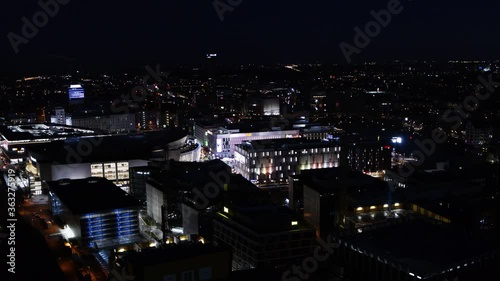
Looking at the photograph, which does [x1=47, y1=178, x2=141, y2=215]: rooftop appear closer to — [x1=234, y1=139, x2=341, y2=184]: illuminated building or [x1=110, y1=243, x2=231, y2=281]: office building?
[x1=234, y1=139, x2=341, y2=184]: illuminated building

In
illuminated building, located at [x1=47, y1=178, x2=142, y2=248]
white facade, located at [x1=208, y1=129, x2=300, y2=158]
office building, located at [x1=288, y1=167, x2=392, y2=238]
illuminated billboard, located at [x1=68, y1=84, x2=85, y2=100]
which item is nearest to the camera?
office building, located at [x1=288, y1=167, x2=392, y2=238]

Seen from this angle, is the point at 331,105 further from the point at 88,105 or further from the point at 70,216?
the point at 70,216

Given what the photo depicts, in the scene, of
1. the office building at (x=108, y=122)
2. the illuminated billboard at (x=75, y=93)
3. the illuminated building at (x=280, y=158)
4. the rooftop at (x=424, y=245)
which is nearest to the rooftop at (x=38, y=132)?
the office building at (x=108, y=122)

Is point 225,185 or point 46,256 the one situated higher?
point 225,185

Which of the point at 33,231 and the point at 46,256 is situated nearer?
the point at 46,256

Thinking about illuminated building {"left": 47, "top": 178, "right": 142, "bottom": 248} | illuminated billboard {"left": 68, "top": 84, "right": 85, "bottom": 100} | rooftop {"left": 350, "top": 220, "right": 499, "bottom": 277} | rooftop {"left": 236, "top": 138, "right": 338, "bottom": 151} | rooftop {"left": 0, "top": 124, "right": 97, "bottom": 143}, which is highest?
illuminated billboard {"left": 68, "top": 84, "right": 85, "bottom": 100}

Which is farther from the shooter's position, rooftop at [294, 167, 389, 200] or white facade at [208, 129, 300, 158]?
white facade at [208, 129, 300, 158]

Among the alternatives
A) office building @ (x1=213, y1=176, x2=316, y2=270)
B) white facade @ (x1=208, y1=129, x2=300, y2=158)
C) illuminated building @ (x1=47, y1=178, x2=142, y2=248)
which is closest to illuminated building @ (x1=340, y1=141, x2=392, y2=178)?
white facade @ (x1=208, y1=129, x2=300, y2=158)

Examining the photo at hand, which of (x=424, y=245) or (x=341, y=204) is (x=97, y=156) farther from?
(x=424, y=245)

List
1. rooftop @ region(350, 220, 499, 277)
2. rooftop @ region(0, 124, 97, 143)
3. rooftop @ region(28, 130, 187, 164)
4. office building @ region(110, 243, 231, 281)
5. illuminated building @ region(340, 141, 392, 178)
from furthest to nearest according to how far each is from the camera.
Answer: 1. rooftop @ region(0, 124, 97, 143)
2. rooftop @ region(28, 130, 187, 164)
3. illuminated building @ region(340, 141, 392, 178)
4. rooftop @ region(350, 220, 499, 277)
5. office building @ region(110, 243, 231, 281)

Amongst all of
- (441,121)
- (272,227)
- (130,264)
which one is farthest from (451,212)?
(441,121)
